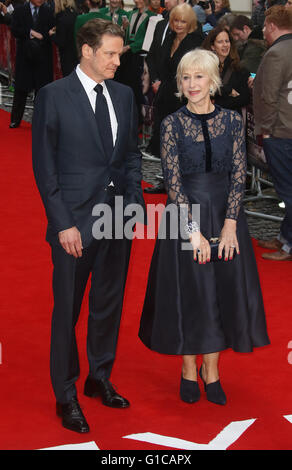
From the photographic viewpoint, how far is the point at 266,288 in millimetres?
6242

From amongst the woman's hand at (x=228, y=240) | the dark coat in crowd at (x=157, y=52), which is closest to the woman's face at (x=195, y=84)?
the woman's hand at (x=228, y=240)

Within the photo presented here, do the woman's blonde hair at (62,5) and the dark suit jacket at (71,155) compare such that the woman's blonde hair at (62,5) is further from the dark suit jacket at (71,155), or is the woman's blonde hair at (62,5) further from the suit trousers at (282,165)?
the dark suit jacket at (71,155)

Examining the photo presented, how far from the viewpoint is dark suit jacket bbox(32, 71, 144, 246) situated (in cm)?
379

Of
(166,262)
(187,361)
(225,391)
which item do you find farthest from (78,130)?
(225,391)

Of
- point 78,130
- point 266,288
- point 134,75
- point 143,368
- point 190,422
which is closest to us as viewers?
point 78,130

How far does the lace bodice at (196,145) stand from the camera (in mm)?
4160

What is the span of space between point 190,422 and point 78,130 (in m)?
1.60

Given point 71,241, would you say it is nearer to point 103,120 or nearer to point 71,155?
point 71,155

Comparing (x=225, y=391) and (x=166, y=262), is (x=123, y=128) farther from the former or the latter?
(x=225, y=391)

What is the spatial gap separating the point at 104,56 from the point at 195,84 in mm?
537

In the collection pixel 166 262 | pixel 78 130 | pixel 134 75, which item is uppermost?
pixel 134 75

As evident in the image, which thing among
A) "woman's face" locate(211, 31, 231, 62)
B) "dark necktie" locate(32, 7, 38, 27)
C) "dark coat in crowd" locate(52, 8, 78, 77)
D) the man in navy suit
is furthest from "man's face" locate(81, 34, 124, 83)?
"dark necktie" locate(32, 7, 38, 27)

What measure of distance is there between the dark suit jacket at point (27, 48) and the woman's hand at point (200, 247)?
910 cm

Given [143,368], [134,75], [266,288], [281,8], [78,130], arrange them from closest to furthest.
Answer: [78,130] → [143,368] → [266,288] → [281,8] → [134,75]
